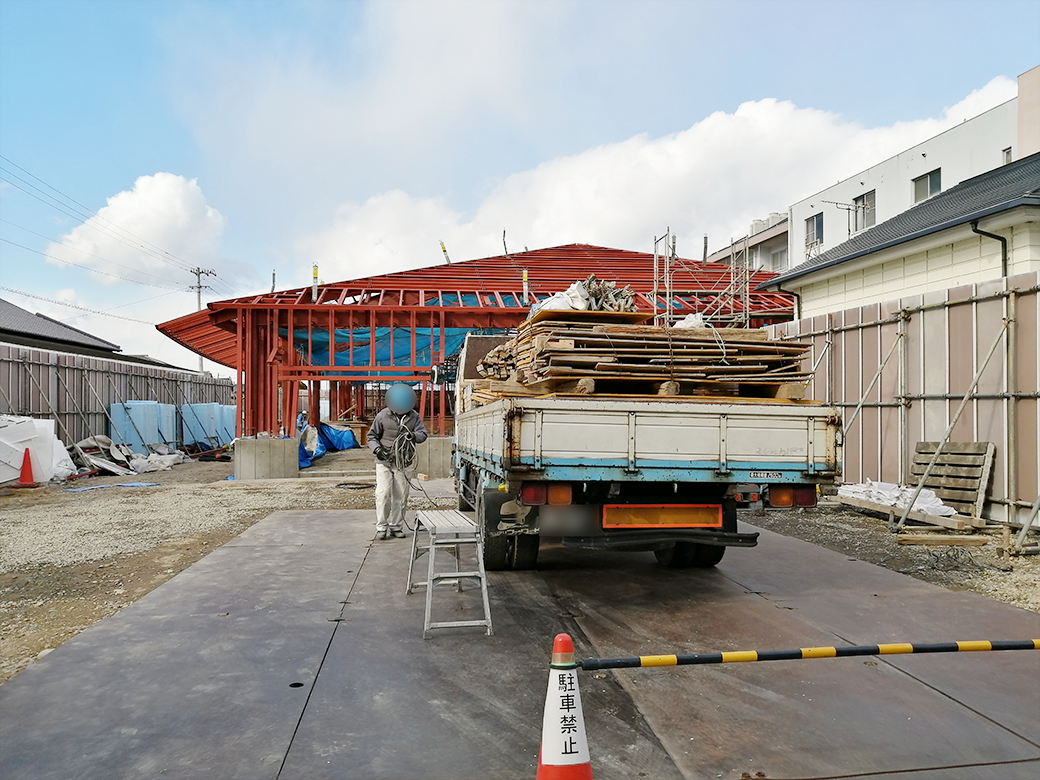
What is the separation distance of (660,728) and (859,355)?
32.5 feet

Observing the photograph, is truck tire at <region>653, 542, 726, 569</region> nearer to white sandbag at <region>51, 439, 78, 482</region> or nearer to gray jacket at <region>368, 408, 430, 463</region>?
gray jacket at <region>368, 408, 430, 463</region>

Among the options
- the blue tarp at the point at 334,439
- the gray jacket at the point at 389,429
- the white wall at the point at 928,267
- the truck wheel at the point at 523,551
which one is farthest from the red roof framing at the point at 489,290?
the truck wheel at the point at 523,551

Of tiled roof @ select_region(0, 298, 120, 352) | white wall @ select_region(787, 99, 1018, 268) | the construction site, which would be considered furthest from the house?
tiled roof @ select_region(0, 298, 120, 352)

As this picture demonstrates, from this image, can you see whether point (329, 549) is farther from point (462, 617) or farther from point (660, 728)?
point (660, 728)

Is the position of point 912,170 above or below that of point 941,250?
above

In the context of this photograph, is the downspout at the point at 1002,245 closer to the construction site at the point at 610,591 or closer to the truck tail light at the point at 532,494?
the construction site at the point at 610,591

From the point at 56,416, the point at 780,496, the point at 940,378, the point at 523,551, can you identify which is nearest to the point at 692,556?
the point at 523,551

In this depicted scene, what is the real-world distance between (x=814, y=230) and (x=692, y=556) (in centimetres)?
3285

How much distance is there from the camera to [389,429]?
8719 millimetres

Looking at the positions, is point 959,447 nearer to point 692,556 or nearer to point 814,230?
point 692,556

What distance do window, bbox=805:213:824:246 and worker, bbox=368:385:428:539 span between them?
31.3 metres

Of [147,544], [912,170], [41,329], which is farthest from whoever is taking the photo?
[912,170]

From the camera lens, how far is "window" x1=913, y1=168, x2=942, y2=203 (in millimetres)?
28734

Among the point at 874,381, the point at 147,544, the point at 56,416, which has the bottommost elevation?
the point at 147,544
